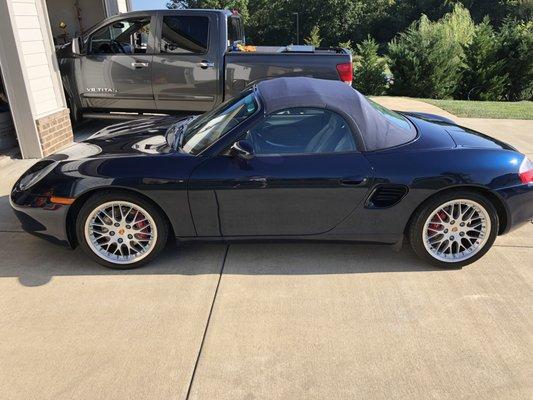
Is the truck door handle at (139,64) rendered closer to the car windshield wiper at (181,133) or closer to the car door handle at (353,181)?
the car windshield wiper at (181,133)

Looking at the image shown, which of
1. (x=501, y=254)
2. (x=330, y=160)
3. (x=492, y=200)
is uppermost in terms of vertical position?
(x=330, y=160)

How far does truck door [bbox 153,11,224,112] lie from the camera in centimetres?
686

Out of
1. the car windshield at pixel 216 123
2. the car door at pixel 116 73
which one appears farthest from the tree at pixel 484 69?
the car windshield at pixel 216 123

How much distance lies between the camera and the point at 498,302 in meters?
3.18

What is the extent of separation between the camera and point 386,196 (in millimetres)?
3387

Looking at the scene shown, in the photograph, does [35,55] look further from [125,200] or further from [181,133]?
[125,200]

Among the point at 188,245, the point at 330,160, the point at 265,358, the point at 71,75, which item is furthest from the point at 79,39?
the point at 265,358

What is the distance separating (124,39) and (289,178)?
211 inches

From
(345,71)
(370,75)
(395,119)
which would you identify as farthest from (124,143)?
(370,75)

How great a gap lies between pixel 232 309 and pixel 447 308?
142 centimetres

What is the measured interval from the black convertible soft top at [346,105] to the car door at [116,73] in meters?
3.73

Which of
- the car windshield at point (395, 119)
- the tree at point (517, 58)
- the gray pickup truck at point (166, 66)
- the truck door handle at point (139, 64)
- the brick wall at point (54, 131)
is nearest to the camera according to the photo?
the car windshield at point (395, 119)

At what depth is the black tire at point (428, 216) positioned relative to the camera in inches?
135

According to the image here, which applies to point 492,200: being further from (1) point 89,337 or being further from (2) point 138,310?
(1) point 89,337
